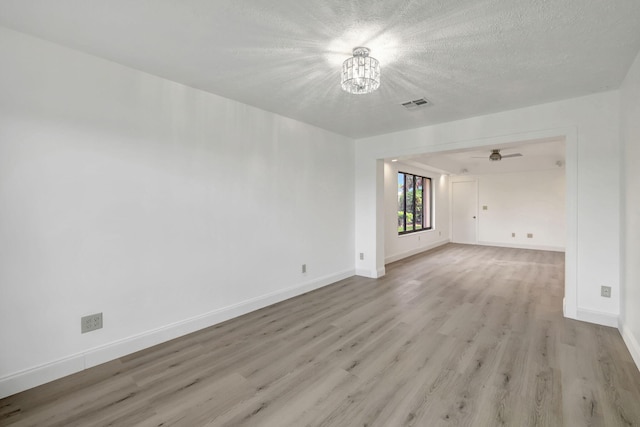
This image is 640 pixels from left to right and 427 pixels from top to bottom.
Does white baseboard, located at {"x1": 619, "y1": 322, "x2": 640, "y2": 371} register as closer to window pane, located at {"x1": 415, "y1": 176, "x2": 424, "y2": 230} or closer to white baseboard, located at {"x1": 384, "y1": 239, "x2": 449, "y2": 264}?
white baseboard, located at {"x1": 384, "y1": 239, "x2": 449, "y2": 264}

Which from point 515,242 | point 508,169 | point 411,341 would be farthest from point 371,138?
point 515,242

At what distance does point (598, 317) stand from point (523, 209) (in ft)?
19.5

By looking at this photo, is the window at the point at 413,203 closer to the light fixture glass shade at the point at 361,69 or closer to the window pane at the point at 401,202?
the window pane at the point at 401,202

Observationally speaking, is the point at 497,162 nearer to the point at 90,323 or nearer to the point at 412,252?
the point at 412,252

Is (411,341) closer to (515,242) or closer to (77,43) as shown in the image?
(77,43)

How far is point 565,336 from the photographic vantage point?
2.68 meters

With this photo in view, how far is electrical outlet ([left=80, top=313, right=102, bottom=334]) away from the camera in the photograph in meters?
2.18

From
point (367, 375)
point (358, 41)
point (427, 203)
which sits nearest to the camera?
point (358, 41)

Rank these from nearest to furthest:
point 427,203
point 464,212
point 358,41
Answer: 1. point 358,41
2. point 427,203
3. point 464,212

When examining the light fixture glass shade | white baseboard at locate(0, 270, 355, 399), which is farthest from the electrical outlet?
the light fixture glass shade

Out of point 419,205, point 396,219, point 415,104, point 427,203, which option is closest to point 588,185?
point 415,104

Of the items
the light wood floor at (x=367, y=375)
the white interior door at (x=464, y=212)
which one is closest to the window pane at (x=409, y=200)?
the white interior door at (x=464, y=212)

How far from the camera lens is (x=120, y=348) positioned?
2.35m

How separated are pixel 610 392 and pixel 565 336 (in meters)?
0.89
